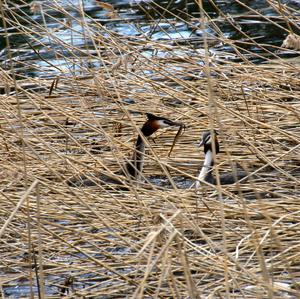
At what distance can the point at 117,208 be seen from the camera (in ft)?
16.5

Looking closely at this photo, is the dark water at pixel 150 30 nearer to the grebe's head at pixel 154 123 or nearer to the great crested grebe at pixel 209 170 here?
the grebe's head at pixel 154 123

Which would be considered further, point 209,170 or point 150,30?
point 150,30

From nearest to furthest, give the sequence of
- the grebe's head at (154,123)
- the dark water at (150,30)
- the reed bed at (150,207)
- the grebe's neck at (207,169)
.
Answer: the reed bed at (150,207)
the grebe's neck at (207,169)
the grebe's head at (154,123)
the dark water at (150,30)

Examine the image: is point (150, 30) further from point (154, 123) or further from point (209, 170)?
point (209, 170)

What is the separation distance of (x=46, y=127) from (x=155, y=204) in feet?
6.52

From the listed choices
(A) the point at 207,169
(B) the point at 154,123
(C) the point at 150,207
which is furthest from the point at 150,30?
(C) the point at 150,207

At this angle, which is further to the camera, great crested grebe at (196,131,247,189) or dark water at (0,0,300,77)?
dark water at (0,0,300,77)

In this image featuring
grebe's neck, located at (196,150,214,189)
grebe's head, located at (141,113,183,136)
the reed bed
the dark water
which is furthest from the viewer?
the dark water

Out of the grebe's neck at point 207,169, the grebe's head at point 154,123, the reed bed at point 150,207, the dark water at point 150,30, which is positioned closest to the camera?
the reed bed at point 150,207

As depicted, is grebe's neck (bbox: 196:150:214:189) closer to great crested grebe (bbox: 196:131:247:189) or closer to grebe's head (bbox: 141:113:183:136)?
great crested grebe (bbox: 196:131:247:189)

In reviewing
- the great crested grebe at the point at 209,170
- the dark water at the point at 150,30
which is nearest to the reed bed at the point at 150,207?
the great crested grebe at the point at 209,170

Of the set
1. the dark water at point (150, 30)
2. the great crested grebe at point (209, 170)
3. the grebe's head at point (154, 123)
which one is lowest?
the dark water at point (150, 30)

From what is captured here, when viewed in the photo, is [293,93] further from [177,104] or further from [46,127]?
[46,127]

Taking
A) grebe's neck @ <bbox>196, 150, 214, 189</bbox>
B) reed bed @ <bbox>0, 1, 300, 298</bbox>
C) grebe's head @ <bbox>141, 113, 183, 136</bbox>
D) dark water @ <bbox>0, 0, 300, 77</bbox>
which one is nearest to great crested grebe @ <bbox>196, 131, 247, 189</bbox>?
grebe's neck @ <bbox>196, 150, 214, 189</bbox>
